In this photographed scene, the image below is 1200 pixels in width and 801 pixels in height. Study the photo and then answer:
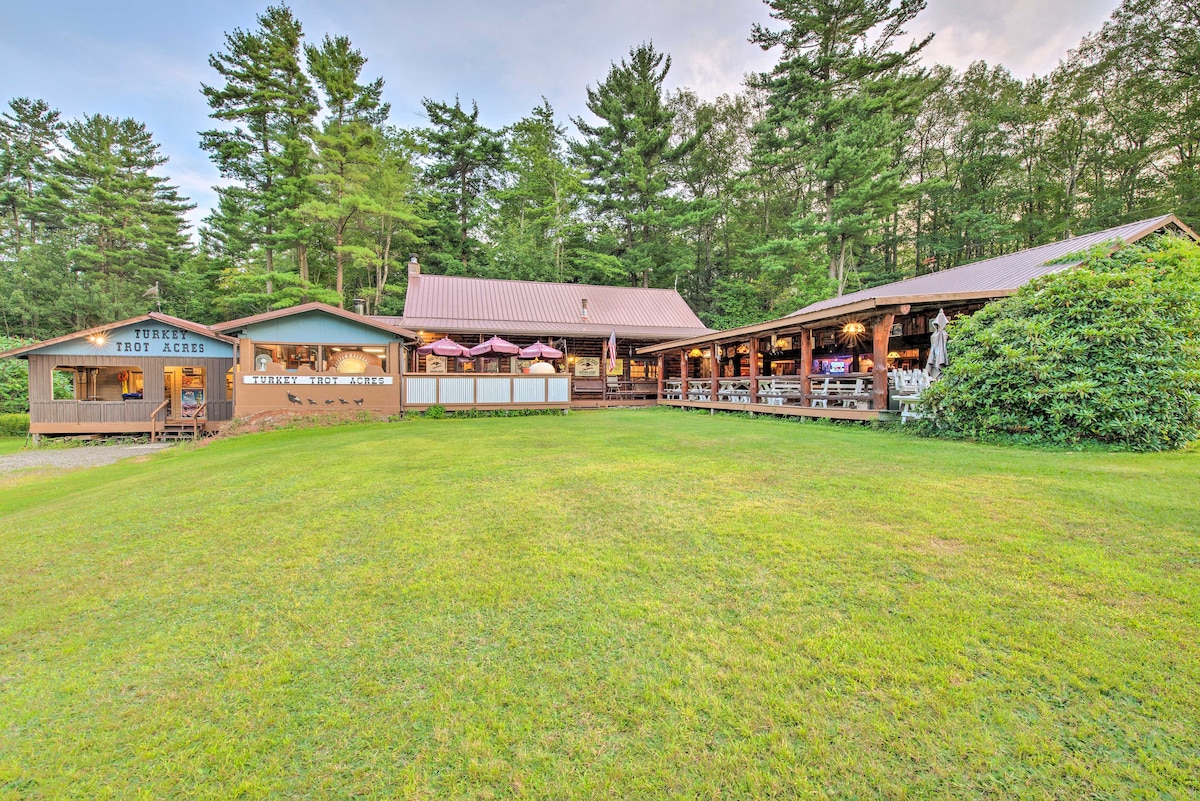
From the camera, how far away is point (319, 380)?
1316cm

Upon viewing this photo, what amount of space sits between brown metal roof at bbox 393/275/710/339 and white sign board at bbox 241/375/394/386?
4.48 metres

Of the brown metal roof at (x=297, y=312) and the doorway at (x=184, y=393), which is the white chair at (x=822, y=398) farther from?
the doorway at (x=184, y=393)

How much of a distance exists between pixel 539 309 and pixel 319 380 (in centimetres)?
987

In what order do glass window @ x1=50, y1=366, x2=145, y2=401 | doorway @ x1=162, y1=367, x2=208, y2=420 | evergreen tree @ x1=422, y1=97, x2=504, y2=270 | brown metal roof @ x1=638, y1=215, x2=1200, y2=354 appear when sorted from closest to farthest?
brown metal roof @ x1=638, y1=215, x2=1200, y2=354 → doorway @ x1=162, y1=367, x2=208, y2=420 → glass window @ x1=50, y1=366, x2=145, y2=401 → evergreen tree @ x1=422, y1=97, x2=504, y2=270

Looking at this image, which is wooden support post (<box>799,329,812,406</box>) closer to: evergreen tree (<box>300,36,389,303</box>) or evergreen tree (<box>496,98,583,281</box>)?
evergreen tree (<box>496,98,583,281</box>)

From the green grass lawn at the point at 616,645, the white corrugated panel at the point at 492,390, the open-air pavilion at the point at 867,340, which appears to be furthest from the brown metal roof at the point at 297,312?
the open-air pavilion at the point at 867,340

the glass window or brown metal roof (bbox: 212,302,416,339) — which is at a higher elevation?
brown metal roof (bbox: 212,302,416,339)

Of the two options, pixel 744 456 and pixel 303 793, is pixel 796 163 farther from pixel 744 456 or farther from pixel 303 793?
pixel 303 793

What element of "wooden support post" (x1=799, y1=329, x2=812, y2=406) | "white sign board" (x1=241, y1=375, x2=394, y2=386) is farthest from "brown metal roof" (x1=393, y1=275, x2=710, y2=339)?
"wooden support post" (x1=799, y1=329, x2=812, y2=406)

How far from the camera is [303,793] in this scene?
1409mm

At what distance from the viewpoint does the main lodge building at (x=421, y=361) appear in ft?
36.4

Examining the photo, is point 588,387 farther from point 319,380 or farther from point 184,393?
point 184,393

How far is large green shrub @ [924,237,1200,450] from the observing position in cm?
629

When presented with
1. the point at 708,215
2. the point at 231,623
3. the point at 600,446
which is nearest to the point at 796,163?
the point at 708,215
